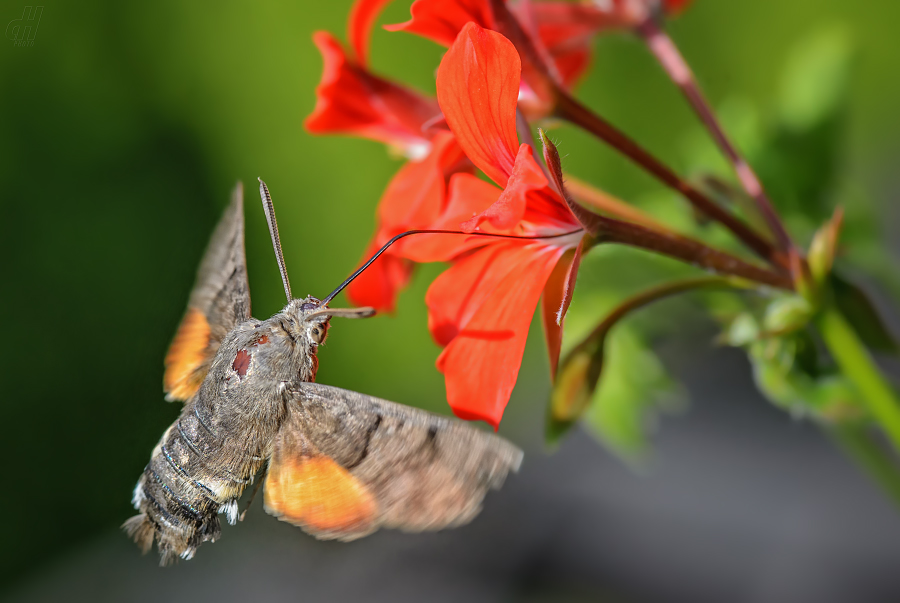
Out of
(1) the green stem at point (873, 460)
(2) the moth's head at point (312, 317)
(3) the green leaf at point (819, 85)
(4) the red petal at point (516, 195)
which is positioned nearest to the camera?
(4) the red petal at point (516, 195)

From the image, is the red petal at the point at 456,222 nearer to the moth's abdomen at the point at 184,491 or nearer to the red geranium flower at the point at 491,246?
the red geranium flower at the point at 491,246

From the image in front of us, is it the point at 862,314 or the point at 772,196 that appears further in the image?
the point at 772,196

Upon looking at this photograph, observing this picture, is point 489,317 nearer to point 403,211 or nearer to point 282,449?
point 403,211

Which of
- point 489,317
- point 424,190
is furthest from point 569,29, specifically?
point 489,317

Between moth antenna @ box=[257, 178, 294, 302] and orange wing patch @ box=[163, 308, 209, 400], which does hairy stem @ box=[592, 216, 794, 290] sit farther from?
orange wing patch @ box=[163, 308, 209, 400]

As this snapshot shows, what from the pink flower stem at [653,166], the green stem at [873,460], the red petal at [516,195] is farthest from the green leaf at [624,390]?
the red petal at [516,195]

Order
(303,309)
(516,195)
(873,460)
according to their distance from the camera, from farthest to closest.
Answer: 1. (873,460)
2. (303,309)
3. (516,195)
